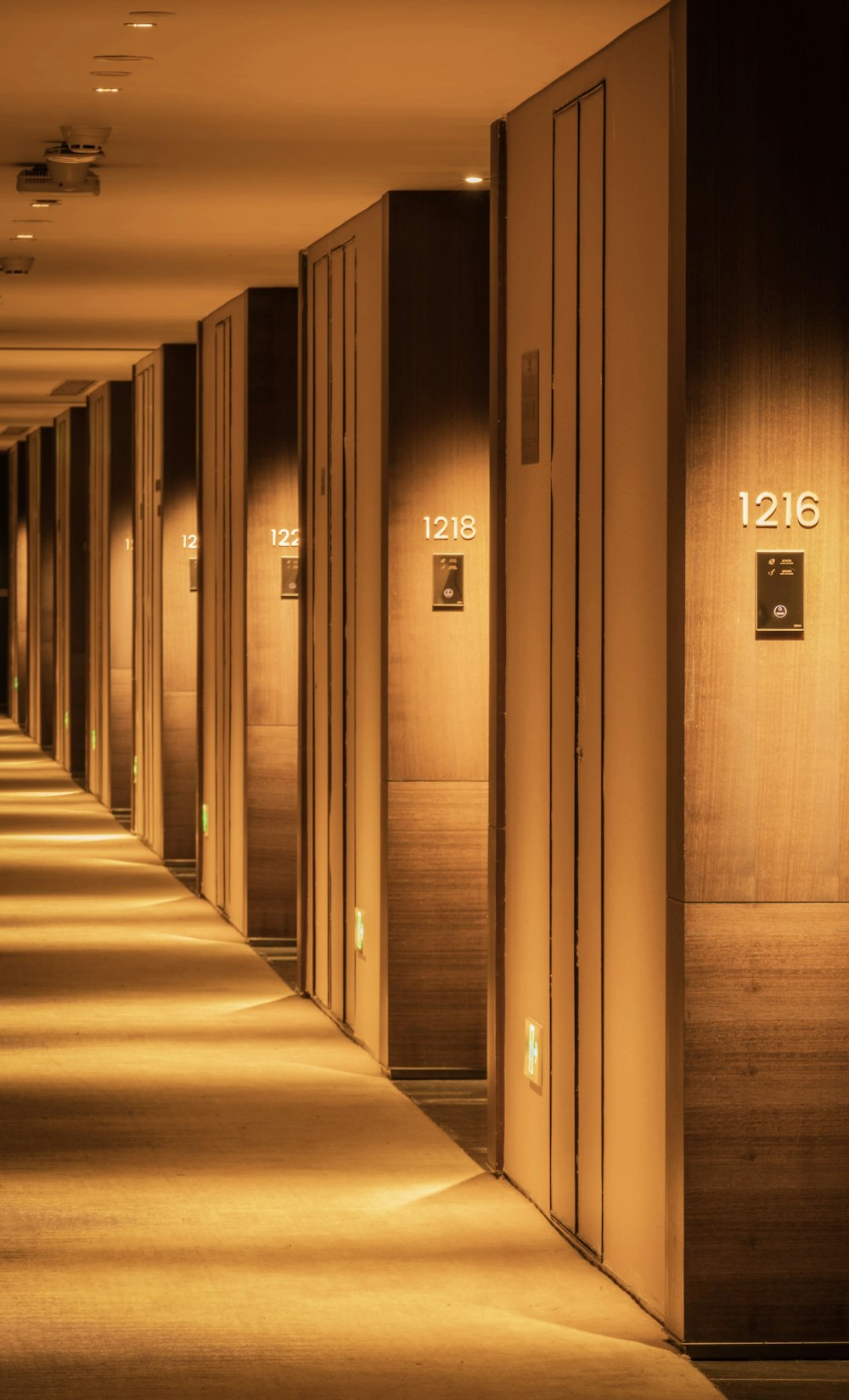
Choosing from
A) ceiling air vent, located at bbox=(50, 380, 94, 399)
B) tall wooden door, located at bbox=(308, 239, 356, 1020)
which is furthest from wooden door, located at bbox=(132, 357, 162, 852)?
tall wooden door, located at bbox=(308, 239, 356, 1020)

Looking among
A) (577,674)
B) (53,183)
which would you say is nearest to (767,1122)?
(577,674)

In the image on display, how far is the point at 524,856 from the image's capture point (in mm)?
6797

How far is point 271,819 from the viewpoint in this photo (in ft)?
38.7

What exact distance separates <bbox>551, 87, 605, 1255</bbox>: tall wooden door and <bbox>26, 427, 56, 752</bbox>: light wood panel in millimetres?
19508

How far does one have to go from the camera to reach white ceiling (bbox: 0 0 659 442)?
5.75m

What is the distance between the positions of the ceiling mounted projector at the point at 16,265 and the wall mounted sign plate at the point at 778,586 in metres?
5.96

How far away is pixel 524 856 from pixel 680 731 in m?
1.67

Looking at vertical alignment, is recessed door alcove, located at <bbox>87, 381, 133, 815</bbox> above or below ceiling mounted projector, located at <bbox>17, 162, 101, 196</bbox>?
below

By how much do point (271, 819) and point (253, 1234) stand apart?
18.2ft

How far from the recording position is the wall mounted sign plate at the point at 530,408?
6660mm

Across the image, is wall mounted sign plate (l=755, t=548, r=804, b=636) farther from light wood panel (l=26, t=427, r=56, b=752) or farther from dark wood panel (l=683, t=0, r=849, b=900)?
light wood panel (l=26, t=427, r=56, b=752)

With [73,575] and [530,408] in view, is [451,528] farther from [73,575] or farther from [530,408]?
[73,575]

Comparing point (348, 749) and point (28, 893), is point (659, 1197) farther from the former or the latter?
point (28, 893)

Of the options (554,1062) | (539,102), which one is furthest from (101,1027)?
(539,102)
